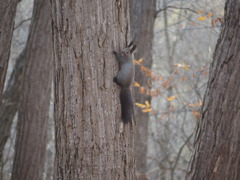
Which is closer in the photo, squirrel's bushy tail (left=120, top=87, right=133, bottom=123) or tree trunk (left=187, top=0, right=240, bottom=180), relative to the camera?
squirrel's bushy tail (left=120, top=87, right=133, bottom=123)

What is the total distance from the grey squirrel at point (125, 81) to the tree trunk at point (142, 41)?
4.05m

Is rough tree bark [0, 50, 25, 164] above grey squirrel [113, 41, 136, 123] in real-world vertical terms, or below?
below

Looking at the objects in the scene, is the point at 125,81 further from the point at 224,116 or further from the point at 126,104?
the point at 224,116

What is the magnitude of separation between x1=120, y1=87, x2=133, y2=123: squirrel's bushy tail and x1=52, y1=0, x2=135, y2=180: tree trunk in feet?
0.11

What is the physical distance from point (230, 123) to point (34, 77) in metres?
3.27

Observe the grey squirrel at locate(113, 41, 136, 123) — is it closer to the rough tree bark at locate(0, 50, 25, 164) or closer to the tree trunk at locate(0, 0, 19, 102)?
the tree trunk at locate(0, 0, 19, 102)

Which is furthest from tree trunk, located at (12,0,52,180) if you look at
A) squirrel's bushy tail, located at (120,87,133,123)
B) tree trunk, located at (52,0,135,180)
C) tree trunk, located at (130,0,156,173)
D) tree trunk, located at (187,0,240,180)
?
squirrel's bushy tail, located at (120,87,133,123)

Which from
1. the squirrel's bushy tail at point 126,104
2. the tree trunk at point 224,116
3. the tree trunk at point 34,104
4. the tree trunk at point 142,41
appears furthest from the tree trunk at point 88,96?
the tree trunk at point 142,41

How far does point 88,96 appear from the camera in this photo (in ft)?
7.51

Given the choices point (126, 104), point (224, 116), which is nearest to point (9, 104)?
point (224, 116)

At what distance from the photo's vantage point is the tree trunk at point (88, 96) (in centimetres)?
229

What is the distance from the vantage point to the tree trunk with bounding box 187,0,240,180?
3.20m

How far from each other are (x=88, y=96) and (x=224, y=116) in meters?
1.49

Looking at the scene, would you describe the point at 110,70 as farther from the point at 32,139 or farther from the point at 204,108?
the point at 32,139
